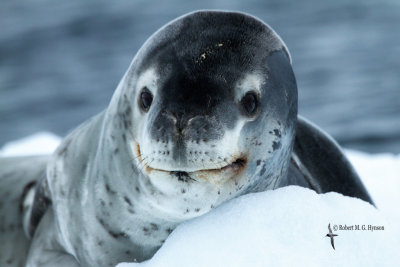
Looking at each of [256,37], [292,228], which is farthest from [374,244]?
[256,37]

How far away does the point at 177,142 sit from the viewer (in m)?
2.16

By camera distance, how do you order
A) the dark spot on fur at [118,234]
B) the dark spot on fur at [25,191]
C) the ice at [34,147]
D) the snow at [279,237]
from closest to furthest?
the snow at [279,237] → the dark spot on fur at [118,234] → the dark spot on fur at [25,191] → the ice at [34,147]

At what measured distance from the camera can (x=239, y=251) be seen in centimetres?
235

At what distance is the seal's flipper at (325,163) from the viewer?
3.48 m

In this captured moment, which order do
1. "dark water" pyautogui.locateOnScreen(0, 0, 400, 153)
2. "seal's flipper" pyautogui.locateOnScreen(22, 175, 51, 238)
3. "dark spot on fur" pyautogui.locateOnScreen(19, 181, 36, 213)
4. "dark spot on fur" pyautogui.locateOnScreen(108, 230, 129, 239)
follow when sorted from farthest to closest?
"dark water" pyautogui.locateOnScreen(0, 0, 400, 153)
"dark spot on fur" pyautogui.locateOnScreen(19, 181, 36, 213)
"seal's flipper" pyautogui.locateOnScreen(22, 175, 51, 238)
"dark spot on fur" pyautogui.locateOnScreen(108, 230, 129, 239)

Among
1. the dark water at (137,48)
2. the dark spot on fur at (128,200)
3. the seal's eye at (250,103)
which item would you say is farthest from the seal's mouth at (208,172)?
the dark water at (137,48)

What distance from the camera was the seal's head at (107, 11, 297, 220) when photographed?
2.19 meters

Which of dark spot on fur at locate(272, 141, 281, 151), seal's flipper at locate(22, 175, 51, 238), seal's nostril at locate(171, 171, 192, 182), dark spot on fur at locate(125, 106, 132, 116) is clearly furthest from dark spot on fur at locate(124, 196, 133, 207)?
seal's flipper at locate(22, 175, 51, 238)

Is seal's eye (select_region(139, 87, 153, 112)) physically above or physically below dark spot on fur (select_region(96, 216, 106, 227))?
above

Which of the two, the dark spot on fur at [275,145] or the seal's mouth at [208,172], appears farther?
the dark spot on fur at [275,145]

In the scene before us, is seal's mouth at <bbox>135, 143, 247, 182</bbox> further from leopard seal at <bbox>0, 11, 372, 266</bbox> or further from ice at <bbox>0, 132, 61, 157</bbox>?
ice at <bbox>0, 132, 61, 157</bbox>

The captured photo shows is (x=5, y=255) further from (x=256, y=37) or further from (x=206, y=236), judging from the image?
(x=256, y=37)

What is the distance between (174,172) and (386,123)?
7054mm

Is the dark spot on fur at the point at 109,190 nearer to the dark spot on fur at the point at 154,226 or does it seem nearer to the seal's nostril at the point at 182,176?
the dark spot on fur at the point at 154,226
